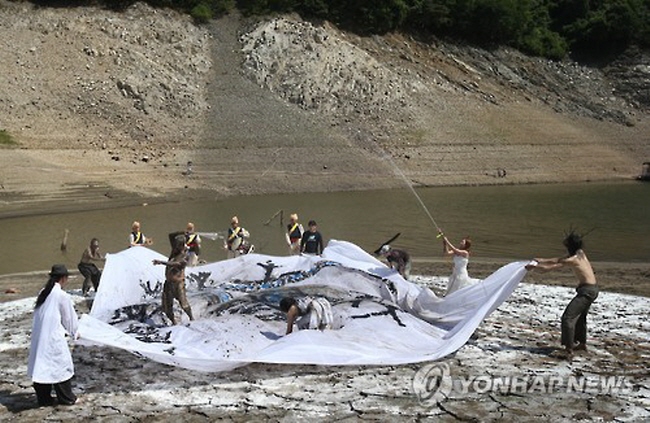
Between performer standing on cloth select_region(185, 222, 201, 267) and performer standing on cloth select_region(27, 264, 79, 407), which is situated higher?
performer standing on cloth select_region(185, 222, 201, 267)

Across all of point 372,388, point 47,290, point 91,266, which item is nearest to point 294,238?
point 91,266

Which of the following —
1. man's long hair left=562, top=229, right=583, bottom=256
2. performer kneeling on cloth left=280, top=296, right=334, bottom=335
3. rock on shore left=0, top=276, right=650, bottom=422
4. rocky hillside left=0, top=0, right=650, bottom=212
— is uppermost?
rocky hillside left=0, top=0, right=650, bottom=212

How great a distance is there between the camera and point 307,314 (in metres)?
12.0

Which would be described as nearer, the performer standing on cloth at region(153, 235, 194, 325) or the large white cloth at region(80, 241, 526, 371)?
the large white cloth at region(80, 241, 526, 371)

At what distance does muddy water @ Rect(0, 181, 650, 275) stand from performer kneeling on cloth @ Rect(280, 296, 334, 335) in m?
11.7

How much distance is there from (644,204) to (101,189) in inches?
1059

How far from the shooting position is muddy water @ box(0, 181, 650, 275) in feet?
85.2

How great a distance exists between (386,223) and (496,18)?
4814cm

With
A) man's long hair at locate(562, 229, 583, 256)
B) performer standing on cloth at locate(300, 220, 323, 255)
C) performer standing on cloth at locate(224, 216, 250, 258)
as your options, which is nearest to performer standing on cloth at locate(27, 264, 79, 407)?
man's long hair at locate(562, 229, 583, 256)

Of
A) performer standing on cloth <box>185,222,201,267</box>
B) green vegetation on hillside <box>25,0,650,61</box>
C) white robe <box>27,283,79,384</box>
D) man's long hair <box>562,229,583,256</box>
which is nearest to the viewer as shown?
white robe <box>27,283,79,384</box>

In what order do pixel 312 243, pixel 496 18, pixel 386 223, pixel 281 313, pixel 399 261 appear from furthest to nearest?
pixel 496 18 → pixel 386 223 → pixel 312 243 → pixel 399 261 → pixel 281 313

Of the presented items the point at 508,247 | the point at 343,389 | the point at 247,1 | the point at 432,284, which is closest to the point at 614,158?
the point at 247,1

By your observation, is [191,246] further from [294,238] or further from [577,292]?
[577,292]

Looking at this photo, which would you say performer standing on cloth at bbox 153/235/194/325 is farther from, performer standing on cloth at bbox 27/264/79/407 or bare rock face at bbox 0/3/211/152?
bare rock face at bbox 0/3/211/152
